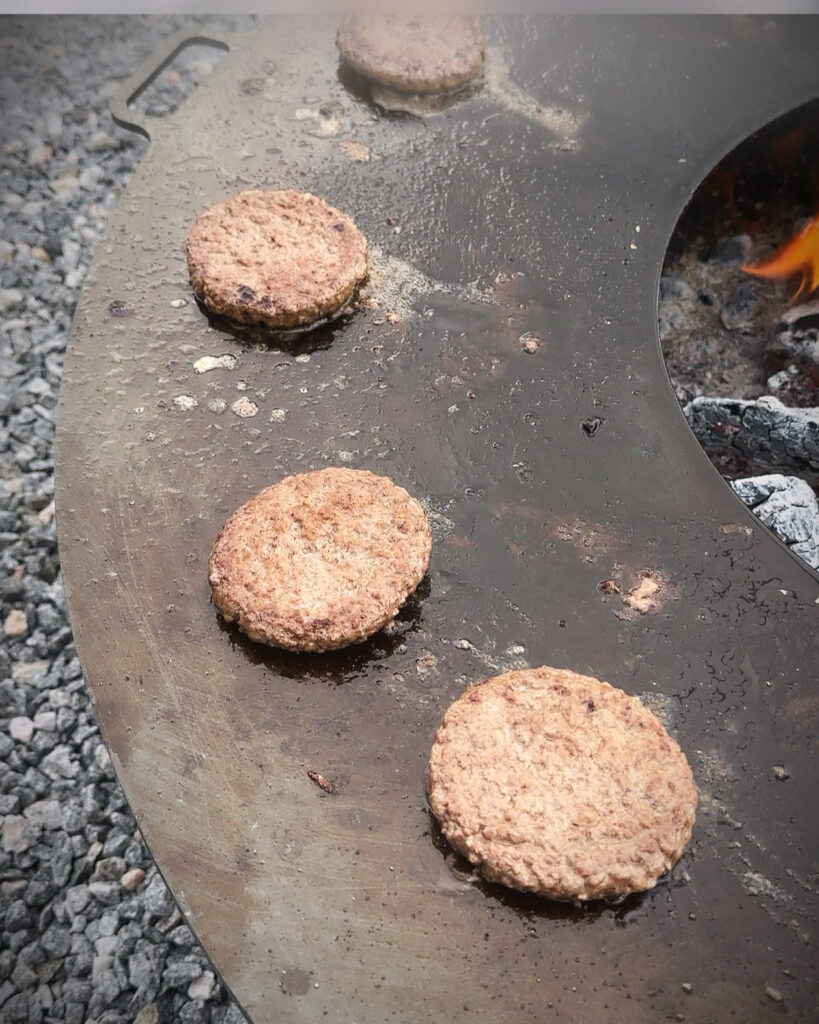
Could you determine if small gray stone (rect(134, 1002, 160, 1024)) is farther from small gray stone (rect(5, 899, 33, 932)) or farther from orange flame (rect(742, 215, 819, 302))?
orange flame (rect(742, 215, 819, 302))

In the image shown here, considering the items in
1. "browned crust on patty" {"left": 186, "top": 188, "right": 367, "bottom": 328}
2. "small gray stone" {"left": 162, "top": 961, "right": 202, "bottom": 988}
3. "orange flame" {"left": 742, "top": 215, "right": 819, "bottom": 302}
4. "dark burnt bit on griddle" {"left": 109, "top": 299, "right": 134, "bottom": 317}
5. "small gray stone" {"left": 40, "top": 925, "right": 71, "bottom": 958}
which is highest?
"orange flame" {"left": 742, "top": 215, "right": 819, "bottom": 302}

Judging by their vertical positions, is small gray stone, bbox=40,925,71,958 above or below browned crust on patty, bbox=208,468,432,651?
below

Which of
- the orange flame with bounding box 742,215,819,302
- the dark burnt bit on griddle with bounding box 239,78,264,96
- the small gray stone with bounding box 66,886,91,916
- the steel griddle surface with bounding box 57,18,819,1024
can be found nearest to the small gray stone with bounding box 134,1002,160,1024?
the small gray stone with bounding box 66,886,91,916

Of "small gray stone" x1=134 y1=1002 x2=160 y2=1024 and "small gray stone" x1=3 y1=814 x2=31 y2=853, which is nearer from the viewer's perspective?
"small gray stone" x1=134 y1=1002 x2=160 y2=1024

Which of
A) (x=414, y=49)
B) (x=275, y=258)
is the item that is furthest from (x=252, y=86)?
(x=275, y=258)

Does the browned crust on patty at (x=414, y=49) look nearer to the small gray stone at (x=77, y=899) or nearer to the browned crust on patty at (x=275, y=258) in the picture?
the browned crust on patty at (x=275, y=258)

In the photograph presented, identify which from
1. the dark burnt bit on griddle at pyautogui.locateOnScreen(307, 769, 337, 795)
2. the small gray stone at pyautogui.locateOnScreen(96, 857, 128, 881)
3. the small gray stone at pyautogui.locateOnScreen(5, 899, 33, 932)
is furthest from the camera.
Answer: the small gray stone at pyautogui.locateOnScreen(96, 857, 128, 881)

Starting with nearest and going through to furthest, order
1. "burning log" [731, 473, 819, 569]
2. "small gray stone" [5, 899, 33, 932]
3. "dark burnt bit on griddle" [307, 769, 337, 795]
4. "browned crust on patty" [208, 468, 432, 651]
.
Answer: "dark burnt bit on griddle" [307, 769, 337, 795] → "browned crust on patty" [208, 468, 432, 651] → "burning log" [731, 473, 819, 569] → "small gray stone" [5, 899, 33, 932]
